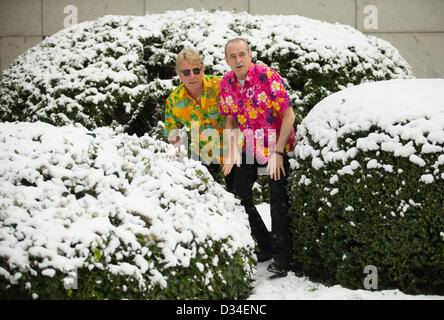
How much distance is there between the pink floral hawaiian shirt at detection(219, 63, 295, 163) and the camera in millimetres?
3225

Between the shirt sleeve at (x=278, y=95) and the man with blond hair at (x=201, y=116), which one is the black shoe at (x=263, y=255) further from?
the shirt sleeve at (x=278, y=95)

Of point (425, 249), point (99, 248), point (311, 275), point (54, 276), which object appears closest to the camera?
point (54, 276)

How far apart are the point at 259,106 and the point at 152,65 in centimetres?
241

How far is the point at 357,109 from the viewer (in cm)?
284

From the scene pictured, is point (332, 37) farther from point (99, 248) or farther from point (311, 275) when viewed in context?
point (99, 248)

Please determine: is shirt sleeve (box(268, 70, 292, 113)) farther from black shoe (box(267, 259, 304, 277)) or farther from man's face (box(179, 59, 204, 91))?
black shoe (box(267, 259, 304, 277))

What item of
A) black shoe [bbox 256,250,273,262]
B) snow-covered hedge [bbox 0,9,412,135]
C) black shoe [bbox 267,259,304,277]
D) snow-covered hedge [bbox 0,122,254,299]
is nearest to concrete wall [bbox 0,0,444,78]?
snow-covered hedge [bbox 0,9,412,135]

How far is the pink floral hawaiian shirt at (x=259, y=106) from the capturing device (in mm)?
3225

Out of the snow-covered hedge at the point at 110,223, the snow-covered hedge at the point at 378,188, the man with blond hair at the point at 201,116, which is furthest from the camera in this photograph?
the man with blond hair at the point at 201,116

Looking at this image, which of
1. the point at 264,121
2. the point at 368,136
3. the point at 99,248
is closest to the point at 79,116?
the point at 264,121

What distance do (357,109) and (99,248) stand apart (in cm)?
186

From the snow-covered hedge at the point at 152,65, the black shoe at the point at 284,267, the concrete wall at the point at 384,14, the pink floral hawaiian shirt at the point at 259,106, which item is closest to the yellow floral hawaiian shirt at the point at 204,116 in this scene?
the pink floral hawaiian shirt at the point at 259,106

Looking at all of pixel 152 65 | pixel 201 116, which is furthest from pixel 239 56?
pixel 152 65

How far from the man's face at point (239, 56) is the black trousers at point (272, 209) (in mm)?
708
